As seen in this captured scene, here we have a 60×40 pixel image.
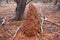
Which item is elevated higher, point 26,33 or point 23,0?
point 23,0

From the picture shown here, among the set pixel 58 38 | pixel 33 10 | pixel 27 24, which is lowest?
pixel 58 38

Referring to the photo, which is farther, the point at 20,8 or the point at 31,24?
the point at 20,8

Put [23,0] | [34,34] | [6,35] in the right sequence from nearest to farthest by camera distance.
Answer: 1. [34,34]
2. [6,35]
3. [23,0]

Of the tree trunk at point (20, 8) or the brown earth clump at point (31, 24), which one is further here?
the tree trunk at point (20, 8)

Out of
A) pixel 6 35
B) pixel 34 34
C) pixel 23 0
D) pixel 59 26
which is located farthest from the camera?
pixel 23 0

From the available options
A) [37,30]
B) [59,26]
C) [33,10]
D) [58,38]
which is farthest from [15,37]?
[59,26]

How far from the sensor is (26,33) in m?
5.39

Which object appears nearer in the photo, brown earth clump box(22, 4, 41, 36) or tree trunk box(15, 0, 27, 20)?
brown earth clump box(22, 4, 41, 36)

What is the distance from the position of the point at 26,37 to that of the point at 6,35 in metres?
0.90

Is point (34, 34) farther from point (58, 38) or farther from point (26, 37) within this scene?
point (58, 38)

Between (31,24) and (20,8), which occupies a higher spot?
(20,8)

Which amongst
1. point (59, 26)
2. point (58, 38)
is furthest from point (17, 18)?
point (58, 38)

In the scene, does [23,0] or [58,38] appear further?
[23,0]

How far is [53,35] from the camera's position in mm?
5727
